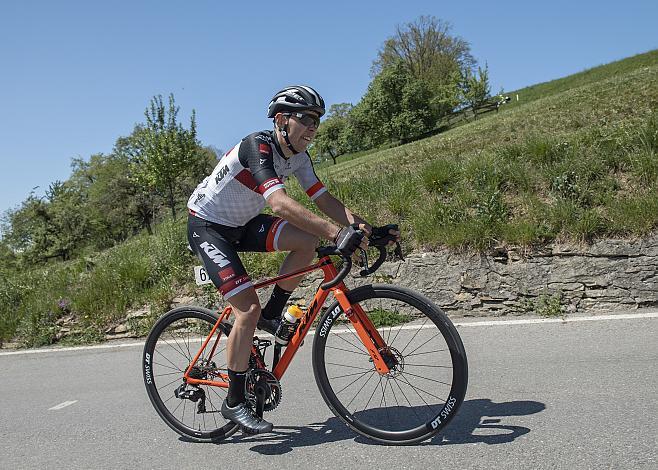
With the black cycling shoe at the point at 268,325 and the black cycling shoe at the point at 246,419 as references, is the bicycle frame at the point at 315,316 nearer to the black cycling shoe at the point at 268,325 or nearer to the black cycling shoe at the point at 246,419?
the black cycling shoe at the point at 268,325

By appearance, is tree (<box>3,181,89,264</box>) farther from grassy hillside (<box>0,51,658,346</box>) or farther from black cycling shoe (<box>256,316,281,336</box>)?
black cycling shoe (<box>256,316,281,336</box>)

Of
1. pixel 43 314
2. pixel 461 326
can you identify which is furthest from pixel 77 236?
pixel 461 326

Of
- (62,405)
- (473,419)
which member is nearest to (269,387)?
(473,419)

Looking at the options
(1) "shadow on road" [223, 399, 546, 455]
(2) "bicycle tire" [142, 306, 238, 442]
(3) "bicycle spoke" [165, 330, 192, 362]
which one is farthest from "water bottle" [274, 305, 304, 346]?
(3) "bicycle spoke" [165, 330, 192, 362]

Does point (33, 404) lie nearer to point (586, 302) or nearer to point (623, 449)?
point (623, 449)

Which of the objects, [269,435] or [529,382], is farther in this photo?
[529,382]

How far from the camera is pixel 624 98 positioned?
1266 cm

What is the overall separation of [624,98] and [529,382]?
10288mm

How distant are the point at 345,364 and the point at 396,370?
585 millimetres

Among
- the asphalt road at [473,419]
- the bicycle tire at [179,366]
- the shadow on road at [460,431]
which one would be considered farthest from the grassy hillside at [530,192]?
the bicycle tire at [179,366]

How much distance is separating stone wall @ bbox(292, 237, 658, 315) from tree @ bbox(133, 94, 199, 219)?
38799mm

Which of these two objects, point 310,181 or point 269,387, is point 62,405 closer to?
point 269,387

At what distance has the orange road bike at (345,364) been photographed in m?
3.51

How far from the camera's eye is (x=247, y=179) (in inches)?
147
